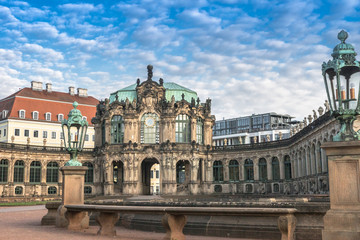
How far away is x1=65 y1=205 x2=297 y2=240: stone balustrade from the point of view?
1385cm

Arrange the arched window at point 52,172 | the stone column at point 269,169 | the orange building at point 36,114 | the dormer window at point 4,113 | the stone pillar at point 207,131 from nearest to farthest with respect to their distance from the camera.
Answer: the stone column at point 269,169 → the stone pillar at point 207,131 → the arched window at point 52,172 → the orange building at point 36,114 → the dormer window at point 4,113

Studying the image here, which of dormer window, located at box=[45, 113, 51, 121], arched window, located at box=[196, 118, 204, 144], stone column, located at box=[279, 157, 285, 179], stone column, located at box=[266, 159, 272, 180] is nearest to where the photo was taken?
stone column, located at box=[279, 157, 285, 179]

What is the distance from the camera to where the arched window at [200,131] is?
70.2 meters

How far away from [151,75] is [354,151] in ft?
200

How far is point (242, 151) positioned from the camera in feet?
236

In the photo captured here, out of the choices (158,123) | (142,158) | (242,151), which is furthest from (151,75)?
(242,151)

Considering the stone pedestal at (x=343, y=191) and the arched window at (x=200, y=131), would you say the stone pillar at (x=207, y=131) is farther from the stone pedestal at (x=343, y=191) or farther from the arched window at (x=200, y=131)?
the stone pedestal at (x=343, y=191)

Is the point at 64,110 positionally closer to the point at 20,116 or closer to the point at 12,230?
the point at 20,116

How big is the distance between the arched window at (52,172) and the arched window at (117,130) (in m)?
12.2

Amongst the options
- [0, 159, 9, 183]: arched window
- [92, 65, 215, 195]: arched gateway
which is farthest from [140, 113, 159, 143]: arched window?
[0, 159, 9, 183]: arched window

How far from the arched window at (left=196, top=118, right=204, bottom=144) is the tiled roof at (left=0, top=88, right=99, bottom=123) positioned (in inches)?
1382

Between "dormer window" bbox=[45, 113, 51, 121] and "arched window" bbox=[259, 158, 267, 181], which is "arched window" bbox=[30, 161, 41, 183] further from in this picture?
"arched window" bbox=[259, 158, 267, 181]

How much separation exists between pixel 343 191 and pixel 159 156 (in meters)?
56.2

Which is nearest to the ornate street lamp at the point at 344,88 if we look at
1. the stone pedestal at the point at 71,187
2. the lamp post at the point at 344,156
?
the lamp post at the point at 344,156
